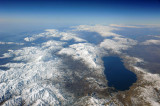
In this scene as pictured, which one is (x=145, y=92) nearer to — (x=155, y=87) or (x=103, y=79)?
(x=155, y=87)

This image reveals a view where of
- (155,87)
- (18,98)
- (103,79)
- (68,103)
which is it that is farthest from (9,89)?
(155,87)

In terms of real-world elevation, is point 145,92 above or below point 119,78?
above

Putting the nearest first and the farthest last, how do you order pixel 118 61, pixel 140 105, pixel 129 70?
1. pixel 140 105
2. pixel 129 70
3. pixel 118 61

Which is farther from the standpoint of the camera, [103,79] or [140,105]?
[103,79]

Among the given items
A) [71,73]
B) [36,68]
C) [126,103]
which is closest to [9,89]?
[36,68]

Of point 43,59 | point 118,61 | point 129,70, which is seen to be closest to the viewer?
point 129,70

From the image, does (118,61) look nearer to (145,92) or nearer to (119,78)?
(119,78)
